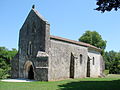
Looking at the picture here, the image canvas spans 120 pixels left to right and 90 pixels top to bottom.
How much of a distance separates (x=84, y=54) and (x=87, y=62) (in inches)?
80.8

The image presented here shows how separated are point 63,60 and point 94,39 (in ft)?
120

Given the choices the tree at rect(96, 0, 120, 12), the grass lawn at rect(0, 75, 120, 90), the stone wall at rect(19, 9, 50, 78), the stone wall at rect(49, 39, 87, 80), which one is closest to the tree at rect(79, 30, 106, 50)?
the stone wall at rect(49, 39, 87, 80)


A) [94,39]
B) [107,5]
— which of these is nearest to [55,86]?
[107,5]

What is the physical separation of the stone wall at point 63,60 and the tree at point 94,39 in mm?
28973

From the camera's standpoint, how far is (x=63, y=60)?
30203 millimetres

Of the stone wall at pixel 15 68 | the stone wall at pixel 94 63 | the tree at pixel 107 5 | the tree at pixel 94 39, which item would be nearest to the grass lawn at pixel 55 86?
the tree at pixel 107 5

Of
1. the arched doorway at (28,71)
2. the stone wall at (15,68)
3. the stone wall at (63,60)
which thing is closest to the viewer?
the stone wall at (63,60)

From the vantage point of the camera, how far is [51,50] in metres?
27.6

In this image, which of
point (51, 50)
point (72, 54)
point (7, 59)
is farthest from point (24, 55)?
point (7, 59)

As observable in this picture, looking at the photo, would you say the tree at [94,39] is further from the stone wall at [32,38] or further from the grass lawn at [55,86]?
the grass lawn at [55,86]

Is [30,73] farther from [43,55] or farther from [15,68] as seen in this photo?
[43,55]

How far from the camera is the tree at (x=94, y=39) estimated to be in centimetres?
6412

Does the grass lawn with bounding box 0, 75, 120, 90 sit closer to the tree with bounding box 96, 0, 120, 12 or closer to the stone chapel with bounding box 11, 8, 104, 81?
the stone chapel with bounding box 11, 8, 104, 81

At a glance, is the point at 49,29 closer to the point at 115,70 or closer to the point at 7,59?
the point at 7,59
